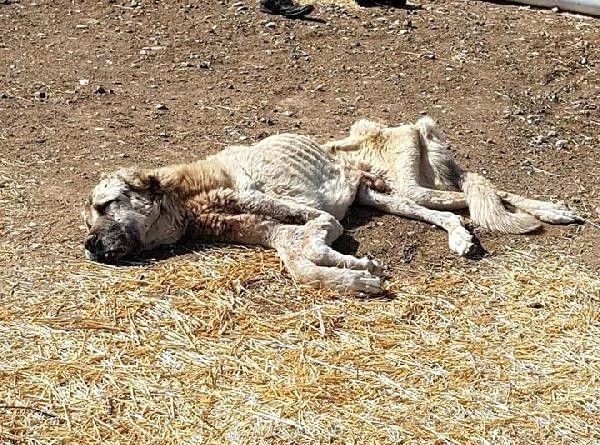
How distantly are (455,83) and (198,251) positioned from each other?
13.5 ft

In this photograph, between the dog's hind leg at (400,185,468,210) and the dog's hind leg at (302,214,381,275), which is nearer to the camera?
the dog's hind leg at (302,214,381,275)

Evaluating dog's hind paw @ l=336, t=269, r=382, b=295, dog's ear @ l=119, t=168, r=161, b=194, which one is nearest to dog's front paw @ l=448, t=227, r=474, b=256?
dog's hind paw @ l=336, t=269, r=382, b=295

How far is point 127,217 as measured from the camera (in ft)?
21.3

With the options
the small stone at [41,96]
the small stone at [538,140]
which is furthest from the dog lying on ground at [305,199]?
the small stone at [41,96]

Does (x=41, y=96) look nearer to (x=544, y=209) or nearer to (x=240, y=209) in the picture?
(x=240, y=209)

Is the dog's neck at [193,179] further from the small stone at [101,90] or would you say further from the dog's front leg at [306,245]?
the small stone at [101,90]

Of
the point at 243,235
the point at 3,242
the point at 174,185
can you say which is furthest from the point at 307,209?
the point at 3,242

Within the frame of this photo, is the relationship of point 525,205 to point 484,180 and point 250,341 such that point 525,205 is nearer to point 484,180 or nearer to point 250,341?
point 484,180

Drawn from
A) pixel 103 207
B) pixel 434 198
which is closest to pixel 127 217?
pixel 103 207

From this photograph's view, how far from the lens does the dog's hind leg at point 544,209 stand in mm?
7027

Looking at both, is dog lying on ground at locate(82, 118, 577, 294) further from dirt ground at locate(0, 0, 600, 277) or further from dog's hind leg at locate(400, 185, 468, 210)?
dirt ground at locate(0, 0, 600, 277)

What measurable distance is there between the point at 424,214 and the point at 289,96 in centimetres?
272

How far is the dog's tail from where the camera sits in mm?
6926

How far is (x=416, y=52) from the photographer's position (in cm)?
1040
